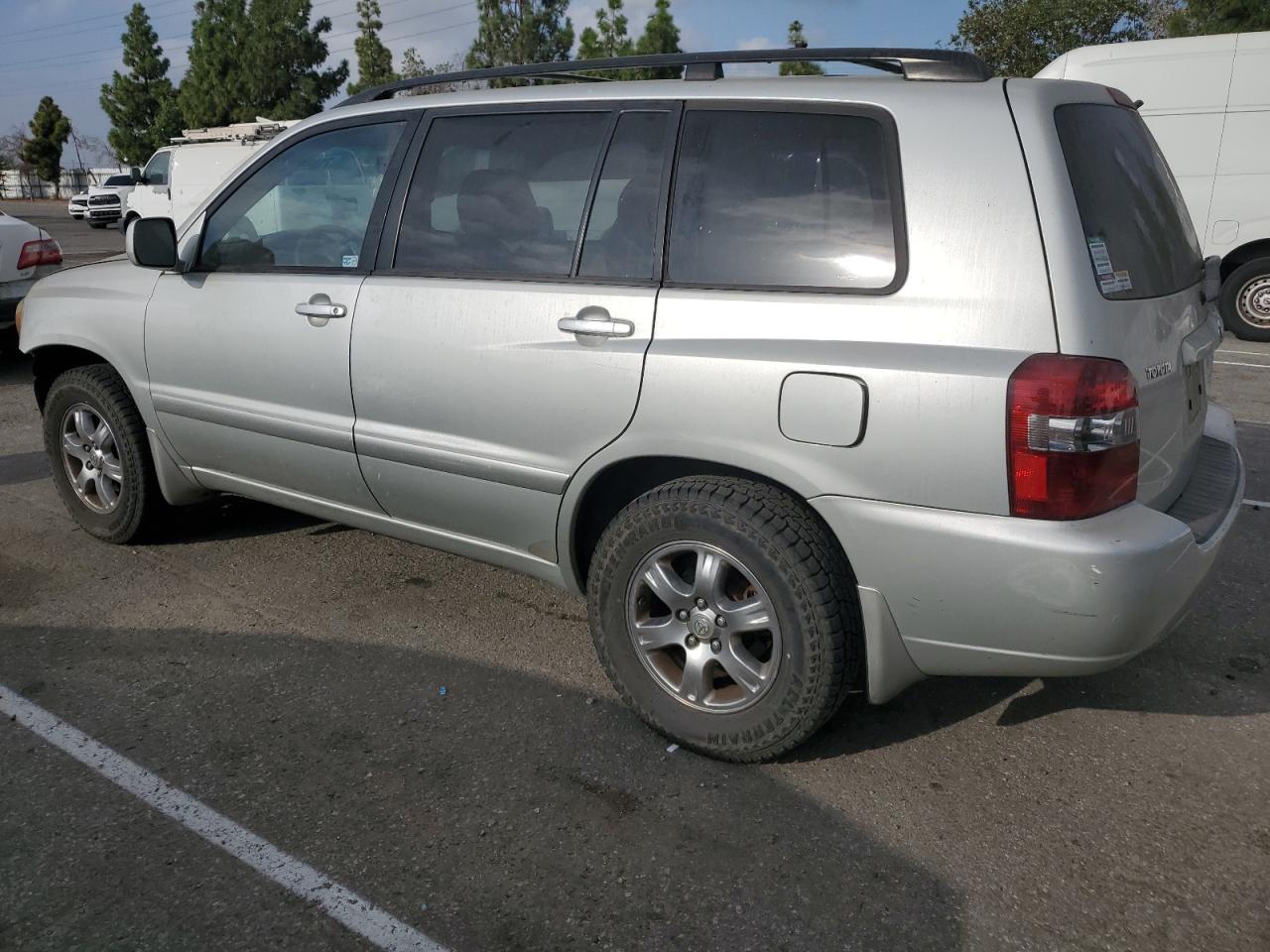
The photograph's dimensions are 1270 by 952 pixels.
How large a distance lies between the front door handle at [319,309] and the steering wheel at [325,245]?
155 mm

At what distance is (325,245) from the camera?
3.88 metres

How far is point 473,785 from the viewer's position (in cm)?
298

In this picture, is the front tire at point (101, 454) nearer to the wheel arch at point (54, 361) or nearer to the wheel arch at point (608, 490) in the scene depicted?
the wheel arch at point (54, 361)

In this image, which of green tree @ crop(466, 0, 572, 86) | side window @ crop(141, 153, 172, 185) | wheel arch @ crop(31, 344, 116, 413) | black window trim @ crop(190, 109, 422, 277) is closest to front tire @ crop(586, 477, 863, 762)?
black window trim @ crop(190, 109, 422, 277)

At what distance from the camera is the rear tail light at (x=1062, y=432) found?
246cm

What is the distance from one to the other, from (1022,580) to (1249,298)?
9978 millimetres

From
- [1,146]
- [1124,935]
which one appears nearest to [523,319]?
[1124,935]

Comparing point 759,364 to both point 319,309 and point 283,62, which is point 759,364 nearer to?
point 319,309

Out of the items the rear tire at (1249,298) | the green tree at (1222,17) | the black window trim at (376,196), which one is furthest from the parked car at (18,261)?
the green tree at (1222,17)

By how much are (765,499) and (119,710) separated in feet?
6.98

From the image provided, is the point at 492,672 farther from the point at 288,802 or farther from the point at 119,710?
the point at 119,710

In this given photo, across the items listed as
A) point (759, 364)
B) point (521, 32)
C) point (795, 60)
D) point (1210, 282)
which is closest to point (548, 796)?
point (759, 364)

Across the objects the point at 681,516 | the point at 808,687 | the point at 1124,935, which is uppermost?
the point at 681,516

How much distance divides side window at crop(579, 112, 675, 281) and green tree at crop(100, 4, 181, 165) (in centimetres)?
5998
